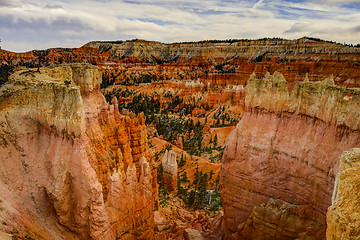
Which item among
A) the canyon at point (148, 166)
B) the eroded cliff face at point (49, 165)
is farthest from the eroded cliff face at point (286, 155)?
the eroded cliff face at point (49, 165)

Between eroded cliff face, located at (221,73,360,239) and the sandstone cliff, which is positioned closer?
eroded cliff face, located at (221,73,360,239)

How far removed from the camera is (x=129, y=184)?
1248cm

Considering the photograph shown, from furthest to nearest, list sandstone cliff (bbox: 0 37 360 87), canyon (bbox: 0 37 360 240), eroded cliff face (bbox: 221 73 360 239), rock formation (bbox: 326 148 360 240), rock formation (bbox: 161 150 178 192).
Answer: sandstone cliff (bbox: 0 37 360 87), rock formation (bbox: 161 150 178 192), eroded cliff face (bbox: 221 73 360 239), canyon (bbox: 0 37 360 240), rock formation (bbox: 326 148 360 240)

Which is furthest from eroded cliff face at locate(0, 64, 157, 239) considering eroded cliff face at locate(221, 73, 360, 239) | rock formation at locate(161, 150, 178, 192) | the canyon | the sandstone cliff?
the sandstone cliff

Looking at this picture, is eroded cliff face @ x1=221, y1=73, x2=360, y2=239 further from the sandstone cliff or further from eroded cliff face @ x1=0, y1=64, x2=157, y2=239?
the sandstone cliff

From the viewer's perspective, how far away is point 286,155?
1205 cm

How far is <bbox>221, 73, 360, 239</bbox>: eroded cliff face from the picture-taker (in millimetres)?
10180

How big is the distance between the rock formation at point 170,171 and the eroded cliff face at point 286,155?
11.3 meters

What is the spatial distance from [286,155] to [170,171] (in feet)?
50.5

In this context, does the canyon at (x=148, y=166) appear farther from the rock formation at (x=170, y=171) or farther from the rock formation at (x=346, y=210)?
the rock formation at (x=170, y=171)

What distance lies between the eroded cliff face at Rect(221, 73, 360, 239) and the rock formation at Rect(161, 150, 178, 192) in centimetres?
1126

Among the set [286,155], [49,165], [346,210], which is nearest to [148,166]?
[49,165]

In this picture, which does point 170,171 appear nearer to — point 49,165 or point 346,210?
point 49,165

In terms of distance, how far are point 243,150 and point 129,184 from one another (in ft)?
21.5
